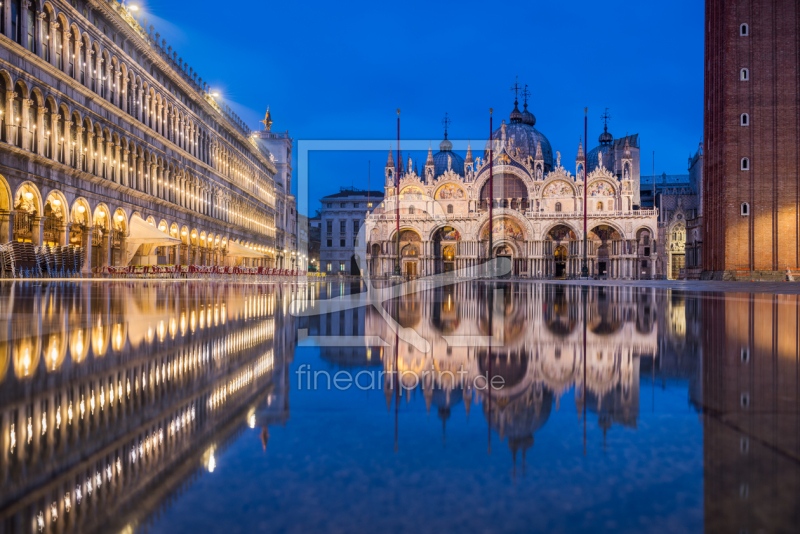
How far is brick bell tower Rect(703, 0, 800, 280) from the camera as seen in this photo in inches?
1252

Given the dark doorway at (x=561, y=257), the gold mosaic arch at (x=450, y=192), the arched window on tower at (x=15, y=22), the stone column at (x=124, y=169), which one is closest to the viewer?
the arched window on tower at (x=15, y=22)

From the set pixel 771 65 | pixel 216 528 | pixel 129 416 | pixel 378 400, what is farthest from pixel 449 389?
pixel 771 65

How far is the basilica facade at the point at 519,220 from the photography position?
57625 mm

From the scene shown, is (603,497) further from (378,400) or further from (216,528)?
(378,400)

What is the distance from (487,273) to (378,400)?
5407 cm

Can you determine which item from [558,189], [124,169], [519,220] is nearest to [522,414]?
[124,169]

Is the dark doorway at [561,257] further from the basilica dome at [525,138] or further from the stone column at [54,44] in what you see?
the stone column at [54,44]

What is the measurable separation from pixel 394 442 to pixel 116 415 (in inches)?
33.1

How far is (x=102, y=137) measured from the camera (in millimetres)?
26203

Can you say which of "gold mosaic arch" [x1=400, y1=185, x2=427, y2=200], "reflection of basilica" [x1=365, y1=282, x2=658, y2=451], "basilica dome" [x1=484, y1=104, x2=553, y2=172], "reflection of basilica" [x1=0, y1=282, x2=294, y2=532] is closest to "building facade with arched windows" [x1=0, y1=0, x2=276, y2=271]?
"reflection of basilica" [x1=0, y1=282, x2=294, y2=532]

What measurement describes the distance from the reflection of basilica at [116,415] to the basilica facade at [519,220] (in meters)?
52.4

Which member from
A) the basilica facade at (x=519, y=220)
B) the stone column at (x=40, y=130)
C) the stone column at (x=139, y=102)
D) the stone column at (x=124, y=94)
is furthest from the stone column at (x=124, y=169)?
the basilica facade at (x=519, y=220)

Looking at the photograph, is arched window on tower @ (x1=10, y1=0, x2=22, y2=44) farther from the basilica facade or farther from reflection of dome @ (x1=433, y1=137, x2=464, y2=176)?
reflection of dome @ (x1=433, y1=137, x2=464, y2=176)

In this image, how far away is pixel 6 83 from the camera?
18.6 metres
